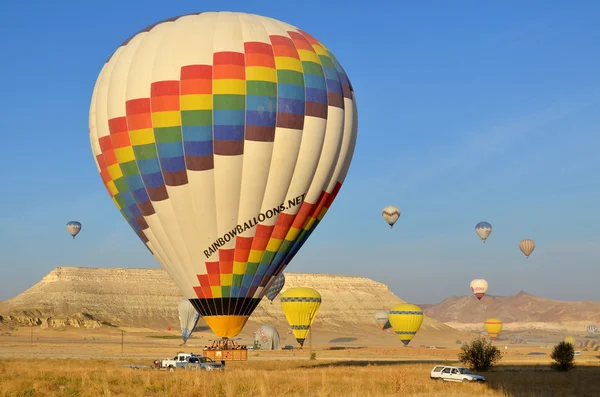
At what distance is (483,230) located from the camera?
124 metres

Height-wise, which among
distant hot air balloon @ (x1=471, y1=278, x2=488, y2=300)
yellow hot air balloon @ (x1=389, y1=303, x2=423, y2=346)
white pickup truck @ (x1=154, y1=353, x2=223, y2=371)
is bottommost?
white pickup truck @ (x1=154, y1=353, x2=223, y2=371)

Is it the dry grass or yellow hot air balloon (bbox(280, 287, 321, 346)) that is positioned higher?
yellow hot air balloon (bbox(280, 287, 321, 346))

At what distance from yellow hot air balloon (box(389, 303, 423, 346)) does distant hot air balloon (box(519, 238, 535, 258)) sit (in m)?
32.7

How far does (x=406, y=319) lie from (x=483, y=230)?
20.8 metres

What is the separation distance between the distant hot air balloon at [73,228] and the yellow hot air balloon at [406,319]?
2063 inches

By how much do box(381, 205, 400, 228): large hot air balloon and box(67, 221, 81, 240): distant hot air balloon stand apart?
166 feet

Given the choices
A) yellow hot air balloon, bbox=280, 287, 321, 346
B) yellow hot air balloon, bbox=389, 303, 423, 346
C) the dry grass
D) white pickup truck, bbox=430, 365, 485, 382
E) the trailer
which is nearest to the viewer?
the dry grass

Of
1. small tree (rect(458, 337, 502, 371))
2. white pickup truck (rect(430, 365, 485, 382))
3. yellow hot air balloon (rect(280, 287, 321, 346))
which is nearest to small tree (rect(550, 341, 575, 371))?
small tree (rect(458, 337, 502, 371))

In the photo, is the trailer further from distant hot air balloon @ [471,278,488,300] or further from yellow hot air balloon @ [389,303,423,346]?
distant hot air balloon @ [471,278,488,300]

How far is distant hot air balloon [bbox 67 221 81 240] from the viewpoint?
424ft

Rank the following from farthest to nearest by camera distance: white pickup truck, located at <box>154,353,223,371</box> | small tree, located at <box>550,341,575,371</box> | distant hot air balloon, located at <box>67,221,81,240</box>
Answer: distant hot air balloon, located at <box>67,221,81,240</box> < small tree, located at <box>550,341,575,371</box> < white pickup truck, located at <box>154,353,223,371</box>

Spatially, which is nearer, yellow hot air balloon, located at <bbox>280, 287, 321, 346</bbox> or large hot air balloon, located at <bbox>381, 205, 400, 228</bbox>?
yellow hot air balloon, located at <bbox>280, 287, 321, 346</bbox>

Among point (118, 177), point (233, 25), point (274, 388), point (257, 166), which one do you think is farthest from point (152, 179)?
point (274, 388)

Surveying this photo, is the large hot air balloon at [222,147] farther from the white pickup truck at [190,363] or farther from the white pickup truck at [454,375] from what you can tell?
the white pickup truck at [454,375]
